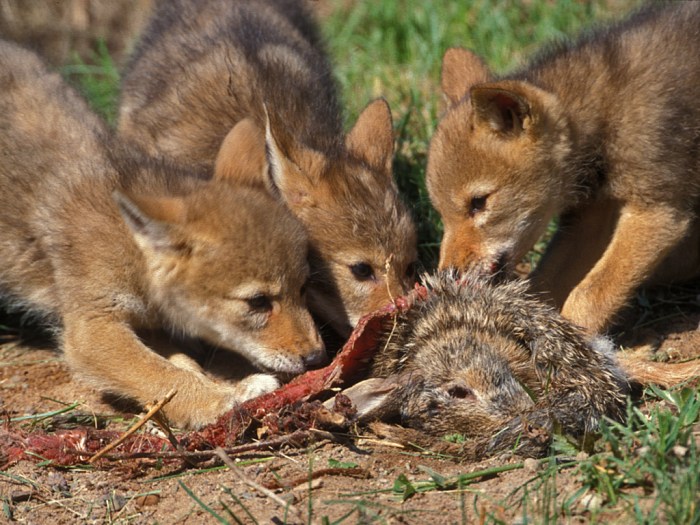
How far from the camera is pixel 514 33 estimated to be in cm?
715

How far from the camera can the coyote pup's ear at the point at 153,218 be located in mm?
3930

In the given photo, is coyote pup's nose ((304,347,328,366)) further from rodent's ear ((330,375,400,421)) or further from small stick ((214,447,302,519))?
small stick ((214,447,302,519))

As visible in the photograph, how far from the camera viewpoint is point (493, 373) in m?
3.67

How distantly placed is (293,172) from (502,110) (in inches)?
40.4

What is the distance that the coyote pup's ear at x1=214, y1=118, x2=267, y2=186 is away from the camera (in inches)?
176

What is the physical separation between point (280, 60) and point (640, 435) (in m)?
3.26

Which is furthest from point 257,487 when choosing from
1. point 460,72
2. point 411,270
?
point 460,72

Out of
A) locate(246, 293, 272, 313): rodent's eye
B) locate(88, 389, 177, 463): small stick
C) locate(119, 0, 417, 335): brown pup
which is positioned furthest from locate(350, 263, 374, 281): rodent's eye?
locate(88, 389, 177, 463): small stick

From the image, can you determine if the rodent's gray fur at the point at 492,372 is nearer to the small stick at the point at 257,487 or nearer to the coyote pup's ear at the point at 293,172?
the small stick at the point at 257,487

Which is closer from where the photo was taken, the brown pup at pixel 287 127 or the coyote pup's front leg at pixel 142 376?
the coyote pup's front leg at pixel 142 376

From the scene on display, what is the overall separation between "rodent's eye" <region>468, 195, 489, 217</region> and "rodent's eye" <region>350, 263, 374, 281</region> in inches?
23.9

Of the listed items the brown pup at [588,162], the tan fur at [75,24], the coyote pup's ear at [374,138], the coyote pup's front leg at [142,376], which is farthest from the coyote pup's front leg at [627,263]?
the tan fur at [75,24]

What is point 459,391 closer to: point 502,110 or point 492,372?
point 492,372

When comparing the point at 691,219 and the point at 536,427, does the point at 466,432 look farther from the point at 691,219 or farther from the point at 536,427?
the point at 691,219
